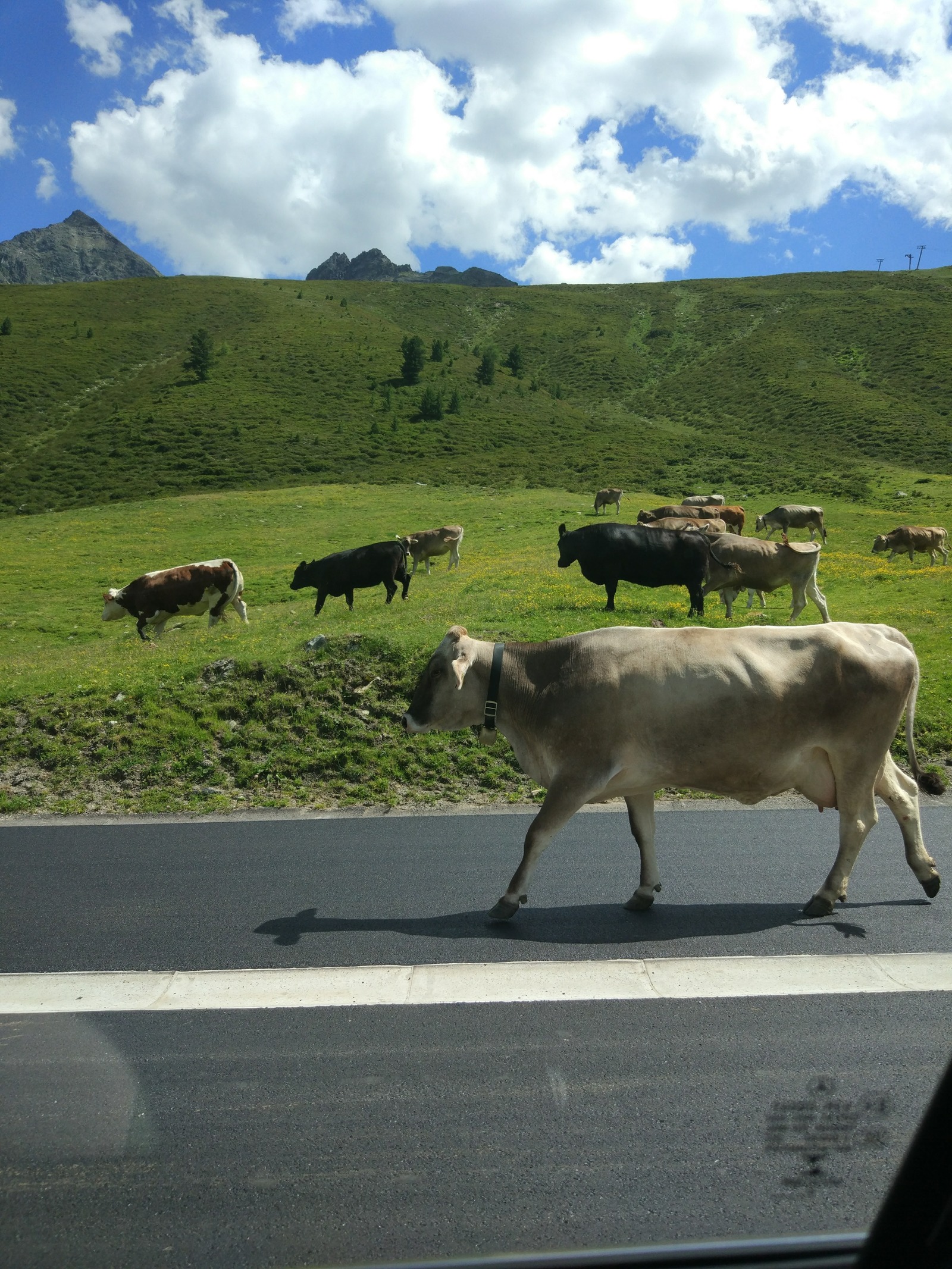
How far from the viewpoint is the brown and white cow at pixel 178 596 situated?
2269 centimetres

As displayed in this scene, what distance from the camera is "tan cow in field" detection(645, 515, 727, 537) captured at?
69.9 ft

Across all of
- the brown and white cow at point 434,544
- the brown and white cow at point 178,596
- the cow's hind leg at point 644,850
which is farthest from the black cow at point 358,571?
the cow's hind leg at point 644,850

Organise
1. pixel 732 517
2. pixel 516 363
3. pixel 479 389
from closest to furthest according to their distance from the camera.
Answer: pixel 732 517
pixel 479 389
pixel 516 363

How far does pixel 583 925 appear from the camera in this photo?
253 inches

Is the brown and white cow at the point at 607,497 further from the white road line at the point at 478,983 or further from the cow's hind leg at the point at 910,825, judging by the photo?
the white road line at the point at 478,983

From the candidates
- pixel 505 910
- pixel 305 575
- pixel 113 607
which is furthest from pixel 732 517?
pixel 505 910

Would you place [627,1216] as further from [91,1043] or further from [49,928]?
[49,928]

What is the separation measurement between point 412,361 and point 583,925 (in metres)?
89.8

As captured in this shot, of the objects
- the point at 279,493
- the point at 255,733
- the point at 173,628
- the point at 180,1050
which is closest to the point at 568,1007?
the point at 180,1050

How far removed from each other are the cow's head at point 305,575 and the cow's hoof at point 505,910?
717 inches

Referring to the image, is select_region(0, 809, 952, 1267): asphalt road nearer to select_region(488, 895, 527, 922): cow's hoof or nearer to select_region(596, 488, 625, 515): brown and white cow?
select_region(488, 895, 527, 922): cow's hoof

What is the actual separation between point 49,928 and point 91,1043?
194cm

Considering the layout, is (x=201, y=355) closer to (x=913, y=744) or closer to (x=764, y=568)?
(x=764, y=568)

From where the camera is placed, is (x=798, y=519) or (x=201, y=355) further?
(x=201, y=355)
